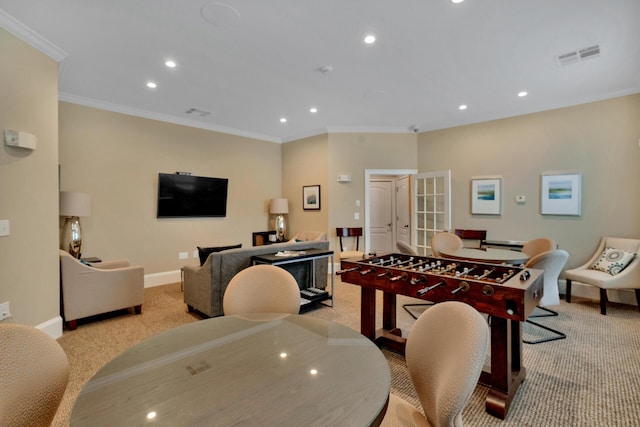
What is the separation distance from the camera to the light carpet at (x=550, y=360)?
6.33 ft

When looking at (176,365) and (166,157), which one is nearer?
(176,365)

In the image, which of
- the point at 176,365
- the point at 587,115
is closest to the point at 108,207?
the point at 176,365

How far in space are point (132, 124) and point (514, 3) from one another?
514cm

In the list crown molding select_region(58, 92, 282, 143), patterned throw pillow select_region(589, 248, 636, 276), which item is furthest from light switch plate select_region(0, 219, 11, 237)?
patterned throw pillow select_region(589, 248, 636, 276)

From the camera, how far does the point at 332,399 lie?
95 centimetres

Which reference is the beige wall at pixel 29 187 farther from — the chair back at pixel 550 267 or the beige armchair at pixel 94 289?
the chair back at pixel 550 267

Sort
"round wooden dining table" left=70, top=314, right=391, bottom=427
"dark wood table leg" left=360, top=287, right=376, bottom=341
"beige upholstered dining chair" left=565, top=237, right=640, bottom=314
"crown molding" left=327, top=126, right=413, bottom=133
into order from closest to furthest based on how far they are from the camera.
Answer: "round wooden dining table" left=70, top=314, right=391, bottom=427 < "dark wood table leg" left=360, top=287, right=376, bottom=341 < "beige upholstered dining chair" left=565, top=237, right=640, bottom=314 < "crown molding" left=327, top=126, right=413, bottom=133

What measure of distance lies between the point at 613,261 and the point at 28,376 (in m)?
5.56

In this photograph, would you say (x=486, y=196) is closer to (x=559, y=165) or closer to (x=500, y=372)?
(x=559, y=165)

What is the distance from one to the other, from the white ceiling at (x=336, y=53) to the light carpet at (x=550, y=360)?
2.89m

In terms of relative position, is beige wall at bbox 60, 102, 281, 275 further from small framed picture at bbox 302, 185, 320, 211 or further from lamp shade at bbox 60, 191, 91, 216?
small framed picture at bbox 302, 185, 320, 211

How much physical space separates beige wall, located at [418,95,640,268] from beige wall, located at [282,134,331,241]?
2.33 meters

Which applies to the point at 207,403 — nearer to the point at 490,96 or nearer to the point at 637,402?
the point at 637,402

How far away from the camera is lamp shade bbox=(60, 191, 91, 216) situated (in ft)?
12.5
